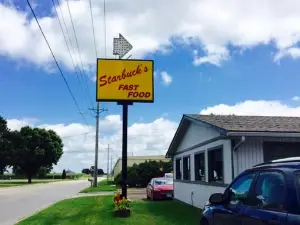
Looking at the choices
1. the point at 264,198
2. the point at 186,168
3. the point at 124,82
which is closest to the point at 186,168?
the point at 186,168

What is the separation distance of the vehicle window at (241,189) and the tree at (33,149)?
63.5 meters

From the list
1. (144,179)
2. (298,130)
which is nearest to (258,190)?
(298,130)

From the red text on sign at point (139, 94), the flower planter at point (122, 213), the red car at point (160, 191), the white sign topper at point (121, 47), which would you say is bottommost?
the flower planter at point (122, 213)

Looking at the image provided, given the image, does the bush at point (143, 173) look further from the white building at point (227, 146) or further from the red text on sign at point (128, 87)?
the red text on sign at point (128, 87)

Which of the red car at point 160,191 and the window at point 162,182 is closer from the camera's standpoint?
the red car at point 160,191

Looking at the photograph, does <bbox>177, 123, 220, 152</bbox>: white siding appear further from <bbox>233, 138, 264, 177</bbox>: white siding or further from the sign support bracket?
the sign support bracket

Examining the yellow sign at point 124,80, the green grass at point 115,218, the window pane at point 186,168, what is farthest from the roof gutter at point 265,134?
the window pane at point 186,168

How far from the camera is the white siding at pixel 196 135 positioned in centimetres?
1617

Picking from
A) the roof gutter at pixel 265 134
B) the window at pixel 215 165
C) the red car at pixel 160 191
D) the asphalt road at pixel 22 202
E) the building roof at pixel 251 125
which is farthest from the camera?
the red car at pixel 160 191

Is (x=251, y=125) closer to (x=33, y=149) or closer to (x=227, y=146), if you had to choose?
(x=227, y=146)

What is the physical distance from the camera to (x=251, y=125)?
47.1ft

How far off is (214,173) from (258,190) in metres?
10.7

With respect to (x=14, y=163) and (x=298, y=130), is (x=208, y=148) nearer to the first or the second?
(x=298, y=130)

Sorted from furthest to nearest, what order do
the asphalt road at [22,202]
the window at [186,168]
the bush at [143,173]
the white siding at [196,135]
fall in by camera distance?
the bush at [143,173], the window at [186,168], the asphalt road at [22,202], the white siding at [196,135]
